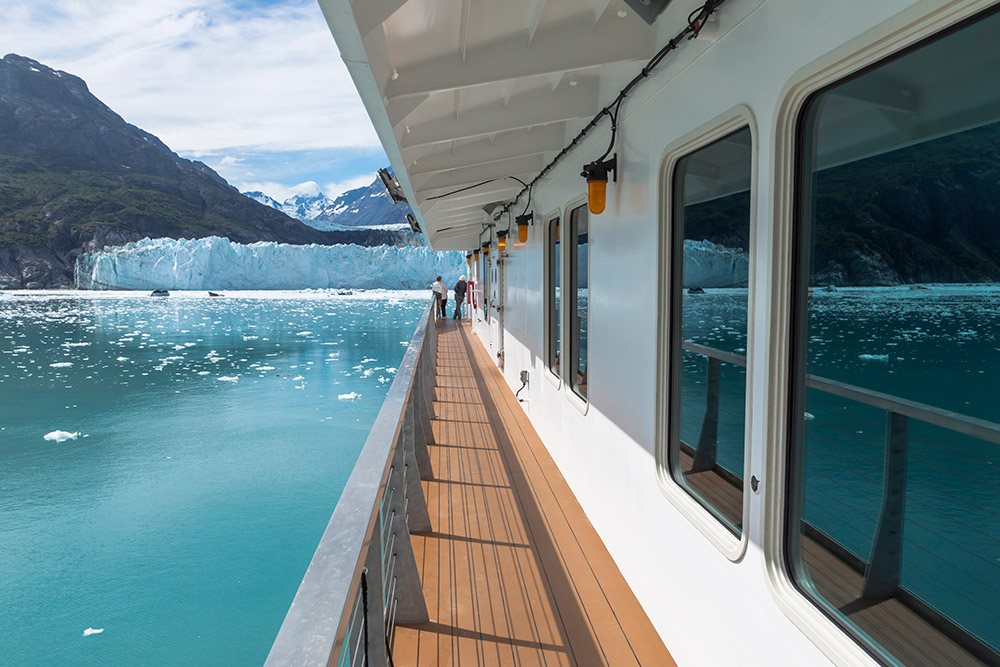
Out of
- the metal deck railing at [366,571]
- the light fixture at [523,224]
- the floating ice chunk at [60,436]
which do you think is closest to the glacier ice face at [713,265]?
the metal deck railing at [366,571]

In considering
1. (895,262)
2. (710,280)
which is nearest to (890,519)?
(895,262)

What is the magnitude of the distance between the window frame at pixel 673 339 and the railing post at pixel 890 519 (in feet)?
1.48

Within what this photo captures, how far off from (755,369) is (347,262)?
43.5 meters

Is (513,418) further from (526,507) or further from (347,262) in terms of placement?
(347,262)

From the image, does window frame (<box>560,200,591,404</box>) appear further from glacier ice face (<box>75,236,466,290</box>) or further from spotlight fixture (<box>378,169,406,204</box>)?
glacier ice face (<box>75,236,466,290</box>)

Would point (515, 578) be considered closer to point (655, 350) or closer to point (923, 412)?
A: point (655, 350)

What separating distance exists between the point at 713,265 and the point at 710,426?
0.82 metres

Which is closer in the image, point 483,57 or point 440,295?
point 483,57

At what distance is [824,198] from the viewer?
251cm

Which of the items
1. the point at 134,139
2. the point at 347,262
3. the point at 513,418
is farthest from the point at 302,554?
the point at 134,139

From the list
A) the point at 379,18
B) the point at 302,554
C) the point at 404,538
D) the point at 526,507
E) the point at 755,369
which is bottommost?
the point at 302,554

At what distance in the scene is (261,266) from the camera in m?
42.6

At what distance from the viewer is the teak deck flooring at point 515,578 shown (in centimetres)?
191

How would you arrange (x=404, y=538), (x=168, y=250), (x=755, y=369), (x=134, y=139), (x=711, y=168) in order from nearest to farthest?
(x=755, y=369) → (x=404, y=538) → (x=711, y=168) → (x=168, y=250) → (x=134, y=139)
